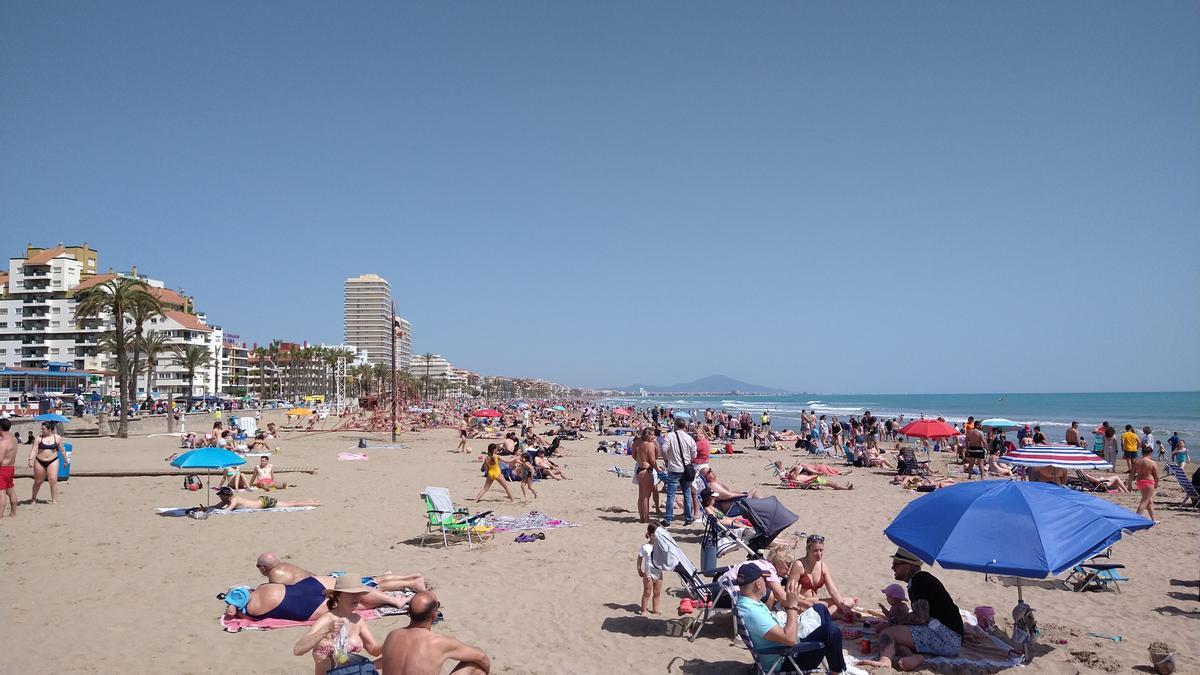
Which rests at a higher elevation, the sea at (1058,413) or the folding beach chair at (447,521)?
the folding beach chair at (447,521)

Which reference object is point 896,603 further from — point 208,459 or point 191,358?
point 191,358

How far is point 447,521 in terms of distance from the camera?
31.1ft

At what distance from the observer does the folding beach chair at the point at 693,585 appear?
5973 millimetres

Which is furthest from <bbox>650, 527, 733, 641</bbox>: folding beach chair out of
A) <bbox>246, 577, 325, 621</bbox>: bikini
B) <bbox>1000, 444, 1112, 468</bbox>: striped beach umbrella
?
<bbox>1000, 444, 1112, 468</bbox>: striped beach umbrella

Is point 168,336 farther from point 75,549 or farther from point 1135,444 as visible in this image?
point 1135,444

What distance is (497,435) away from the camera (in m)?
34.0

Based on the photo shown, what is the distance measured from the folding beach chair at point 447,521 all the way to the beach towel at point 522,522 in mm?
479

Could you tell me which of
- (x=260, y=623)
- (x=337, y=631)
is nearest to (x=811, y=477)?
(x=260, y=623)

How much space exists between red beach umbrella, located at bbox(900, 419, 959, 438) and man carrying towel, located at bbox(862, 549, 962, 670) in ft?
40.8

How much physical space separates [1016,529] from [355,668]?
4636mm

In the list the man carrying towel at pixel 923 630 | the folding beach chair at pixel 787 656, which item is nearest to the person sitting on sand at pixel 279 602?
the folding beach chair at pixel 787 656

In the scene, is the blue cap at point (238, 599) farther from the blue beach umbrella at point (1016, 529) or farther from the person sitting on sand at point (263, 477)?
the person sitting on sand at point (263, 477)

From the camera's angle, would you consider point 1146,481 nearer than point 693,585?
No

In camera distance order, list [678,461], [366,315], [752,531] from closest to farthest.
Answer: [752,531], [678,461], [366,315]
